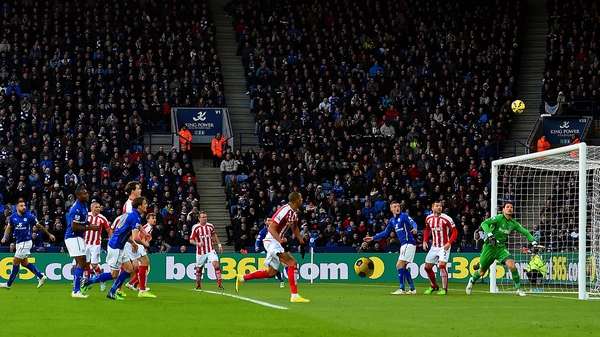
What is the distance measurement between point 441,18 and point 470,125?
730 centimetres

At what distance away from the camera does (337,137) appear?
128 ft

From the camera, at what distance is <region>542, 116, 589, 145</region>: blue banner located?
4106 centimetres

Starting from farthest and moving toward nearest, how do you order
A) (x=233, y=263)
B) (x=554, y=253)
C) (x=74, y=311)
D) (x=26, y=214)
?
(x=233, y=263), (x=554, y=253), (x=26, y=214), (x=74, y=311)

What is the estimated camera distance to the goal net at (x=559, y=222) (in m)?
23.0

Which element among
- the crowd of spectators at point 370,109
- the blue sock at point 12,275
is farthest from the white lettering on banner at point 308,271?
the blue sock at point 12,275

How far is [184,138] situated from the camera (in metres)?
38.8

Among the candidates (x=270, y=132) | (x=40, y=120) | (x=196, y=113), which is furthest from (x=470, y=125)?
(x=40, y=120)

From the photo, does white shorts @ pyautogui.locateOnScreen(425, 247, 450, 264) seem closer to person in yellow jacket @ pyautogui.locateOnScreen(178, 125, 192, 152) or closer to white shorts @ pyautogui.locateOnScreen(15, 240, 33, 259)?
white shorts @ pyautogui.locateOnScreen(15, 240, 33, 259)

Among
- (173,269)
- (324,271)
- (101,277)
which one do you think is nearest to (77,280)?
(101,277)

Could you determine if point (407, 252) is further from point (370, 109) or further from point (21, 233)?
point (370, 109)

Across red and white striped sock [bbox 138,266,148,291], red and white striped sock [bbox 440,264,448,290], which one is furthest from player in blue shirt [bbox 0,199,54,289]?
red and white striped sock [bbox 440,264,448,290]

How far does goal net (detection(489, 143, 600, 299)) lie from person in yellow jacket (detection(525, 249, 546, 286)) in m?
0.05

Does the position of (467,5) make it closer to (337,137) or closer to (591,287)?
(337,137)

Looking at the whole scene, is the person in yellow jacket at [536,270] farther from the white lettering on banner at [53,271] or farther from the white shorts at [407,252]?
the white lettering on banner at [53,271]
